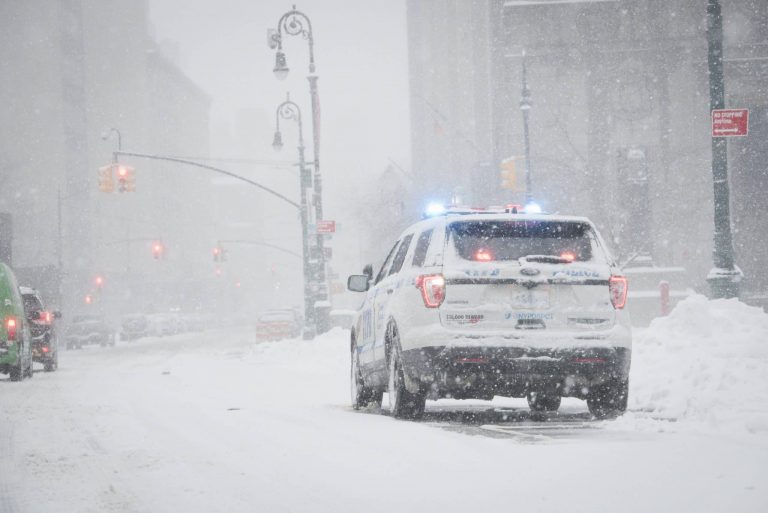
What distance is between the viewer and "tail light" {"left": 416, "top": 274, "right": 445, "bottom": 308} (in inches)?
400

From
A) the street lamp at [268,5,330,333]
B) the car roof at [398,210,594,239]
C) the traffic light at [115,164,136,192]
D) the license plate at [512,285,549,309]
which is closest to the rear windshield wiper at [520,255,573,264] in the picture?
the license plate at [512,285,549,309]

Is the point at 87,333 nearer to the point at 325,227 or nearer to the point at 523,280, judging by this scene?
the point at 325,227

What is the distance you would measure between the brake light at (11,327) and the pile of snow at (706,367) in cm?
1115

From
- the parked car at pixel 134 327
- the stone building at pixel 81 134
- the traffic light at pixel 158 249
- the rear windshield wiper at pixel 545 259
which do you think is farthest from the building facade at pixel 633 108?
the rear windshield wiper at pixel 545 259

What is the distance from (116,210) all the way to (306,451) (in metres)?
115

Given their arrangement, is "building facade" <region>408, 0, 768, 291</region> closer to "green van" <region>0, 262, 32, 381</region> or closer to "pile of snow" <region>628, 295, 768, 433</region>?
"green van" <region>0, 262, 32, 381</region>

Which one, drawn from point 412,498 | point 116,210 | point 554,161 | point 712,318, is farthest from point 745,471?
point 116,210

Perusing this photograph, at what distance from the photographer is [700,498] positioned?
595 cm

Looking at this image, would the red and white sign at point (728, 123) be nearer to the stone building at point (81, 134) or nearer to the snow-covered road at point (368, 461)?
the snow-covered road at point (368, 461)

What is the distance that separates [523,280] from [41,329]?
18257 mm

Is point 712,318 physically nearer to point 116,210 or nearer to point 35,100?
point 35,100

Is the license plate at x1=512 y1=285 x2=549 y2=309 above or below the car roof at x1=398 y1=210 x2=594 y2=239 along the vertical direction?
below

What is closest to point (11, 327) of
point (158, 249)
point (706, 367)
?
point (706, 367)

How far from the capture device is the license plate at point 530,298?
1011cm
